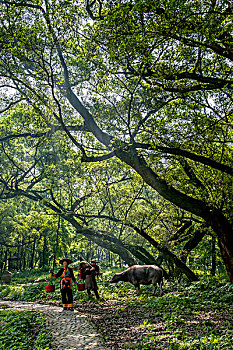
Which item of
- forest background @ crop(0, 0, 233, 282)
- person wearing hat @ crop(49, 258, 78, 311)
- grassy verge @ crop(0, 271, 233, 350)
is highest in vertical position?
forest background @ crop(0, 0, 233, 282)

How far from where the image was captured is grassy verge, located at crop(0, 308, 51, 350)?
6.16 metres

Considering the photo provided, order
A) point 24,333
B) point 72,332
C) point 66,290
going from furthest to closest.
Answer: point 66,290 < point 24,333 < point 72,332

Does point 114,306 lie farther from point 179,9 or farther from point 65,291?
point 179,9

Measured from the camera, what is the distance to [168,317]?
303 inches

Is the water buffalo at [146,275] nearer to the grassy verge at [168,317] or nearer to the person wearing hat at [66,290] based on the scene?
the grassy verge at [168,317]

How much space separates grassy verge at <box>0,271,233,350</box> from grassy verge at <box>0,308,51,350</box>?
1506 mm

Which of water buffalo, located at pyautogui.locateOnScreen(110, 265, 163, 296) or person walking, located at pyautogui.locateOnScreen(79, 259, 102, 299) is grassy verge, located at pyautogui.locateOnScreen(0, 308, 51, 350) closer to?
person walking, located at pyautogui.locateOnScreen(79, 259, 102, 299)

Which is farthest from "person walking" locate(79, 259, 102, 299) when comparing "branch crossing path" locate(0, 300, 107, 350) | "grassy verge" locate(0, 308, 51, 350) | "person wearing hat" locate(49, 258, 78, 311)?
"grassy verge" locate(0, 308, 51, 350)

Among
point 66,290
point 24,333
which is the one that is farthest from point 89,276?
point 24,333

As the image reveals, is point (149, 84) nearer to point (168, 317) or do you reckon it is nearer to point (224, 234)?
point (224, 234)

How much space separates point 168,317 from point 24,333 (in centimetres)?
391

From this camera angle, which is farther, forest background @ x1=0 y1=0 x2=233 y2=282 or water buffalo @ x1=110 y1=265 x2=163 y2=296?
water buffalo @ x1=110 y1=265 x2=163 y2=296

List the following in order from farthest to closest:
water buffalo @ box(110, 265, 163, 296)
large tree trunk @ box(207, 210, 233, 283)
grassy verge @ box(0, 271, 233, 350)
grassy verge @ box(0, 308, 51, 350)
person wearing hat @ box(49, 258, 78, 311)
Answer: water buffalo @ box(110, 265, 163, 296)
person wearing hat @ box(49, 258, 78, 311)
large tree trunk @ box(207, 210, 233, 283)
grassy verge @ box(0, 308, 51, 350)
grassy verge @ box(0, 271, 233, 350)

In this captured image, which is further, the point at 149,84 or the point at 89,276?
the point at 89,276
